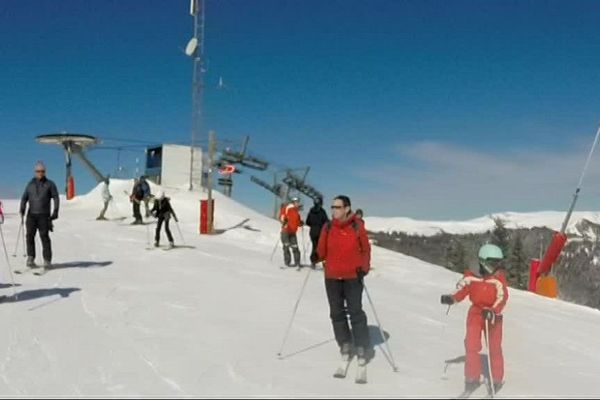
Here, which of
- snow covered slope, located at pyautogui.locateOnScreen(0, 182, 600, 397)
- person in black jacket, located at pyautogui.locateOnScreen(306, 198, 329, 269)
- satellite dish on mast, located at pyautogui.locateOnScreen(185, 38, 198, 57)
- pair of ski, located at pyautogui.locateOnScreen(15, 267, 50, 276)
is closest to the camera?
snow covered slope, located at pyautogui.locateOnScreen(0, 182, 600, 397)

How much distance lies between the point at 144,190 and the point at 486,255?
21196 mm

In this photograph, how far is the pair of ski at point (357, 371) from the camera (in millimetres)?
6855

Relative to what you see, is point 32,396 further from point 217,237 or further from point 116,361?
point 217,237

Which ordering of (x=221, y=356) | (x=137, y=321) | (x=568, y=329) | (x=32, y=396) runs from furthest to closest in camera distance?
(x=568, y=329) < (x=137, y=321) < (x=221, y=356) < (x=32, y=396)

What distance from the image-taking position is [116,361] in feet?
23.7

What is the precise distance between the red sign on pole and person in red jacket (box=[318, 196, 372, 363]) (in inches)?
1592

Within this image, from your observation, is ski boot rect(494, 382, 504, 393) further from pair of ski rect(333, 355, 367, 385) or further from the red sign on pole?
the red sign on pole

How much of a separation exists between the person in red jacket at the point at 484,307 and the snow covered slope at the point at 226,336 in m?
0.38

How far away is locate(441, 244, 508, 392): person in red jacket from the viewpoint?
6535 millimetres

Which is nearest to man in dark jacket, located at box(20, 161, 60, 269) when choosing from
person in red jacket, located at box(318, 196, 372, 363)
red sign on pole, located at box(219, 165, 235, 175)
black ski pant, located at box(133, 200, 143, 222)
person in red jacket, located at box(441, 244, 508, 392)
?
person in red jacket, located at box(318, 196, 372, 363)

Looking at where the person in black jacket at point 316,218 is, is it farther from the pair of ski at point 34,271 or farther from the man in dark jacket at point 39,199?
the pair of ski at point 34,271

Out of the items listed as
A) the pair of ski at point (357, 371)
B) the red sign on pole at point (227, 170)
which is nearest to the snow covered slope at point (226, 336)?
the pair of ski at point (357, 371)

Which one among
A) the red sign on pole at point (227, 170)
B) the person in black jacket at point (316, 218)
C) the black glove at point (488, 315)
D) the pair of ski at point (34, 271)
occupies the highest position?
the red sign on pole at point (227, 170)

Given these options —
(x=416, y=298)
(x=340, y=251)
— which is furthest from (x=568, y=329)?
(x=340, y=251)
